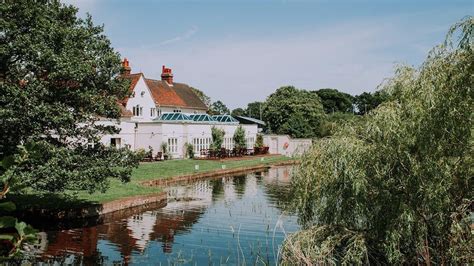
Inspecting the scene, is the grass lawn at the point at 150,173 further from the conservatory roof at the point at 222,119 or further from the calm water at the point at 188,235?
the conservatory roof at the point at 222,119

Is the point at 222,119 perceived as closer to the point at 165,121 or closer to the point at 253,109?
the point at 165,121

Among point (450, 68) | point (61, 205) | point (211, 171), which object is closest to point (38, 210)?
point (61, 205)

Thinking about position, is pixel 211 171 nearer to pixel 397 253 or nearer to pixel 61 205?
pixel 61 205

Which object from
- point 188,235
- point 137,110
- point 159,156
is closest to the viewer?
point 188,235

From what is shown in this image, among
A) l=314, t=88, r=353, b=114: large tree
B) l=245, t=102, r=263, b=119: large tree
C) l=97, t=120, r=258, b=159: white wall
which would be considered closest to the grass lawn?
l=97, t=120, r=258, b=159: white wall

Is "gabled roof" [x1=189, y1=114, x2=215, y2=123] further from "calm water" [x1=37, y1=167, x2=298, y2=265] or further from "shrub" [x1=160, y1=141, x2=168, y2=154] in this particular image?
"calm water" [x1=37, y1=167, x2=298, y2=265]

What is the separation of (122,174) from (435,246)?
1133cm

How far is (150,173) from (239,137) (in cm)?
2101

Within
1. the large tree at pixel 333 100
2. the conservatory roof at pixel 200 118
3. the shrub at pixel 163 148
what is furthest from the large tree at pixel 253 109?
the shrub at pixel 163 148

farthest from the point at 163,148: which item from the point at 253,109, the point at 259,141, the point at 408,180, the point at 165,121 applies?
the point at 253,109

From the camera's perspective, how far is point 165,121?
42.4 metres

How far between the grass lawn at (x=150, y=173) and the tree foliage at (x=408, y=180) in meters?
13.2

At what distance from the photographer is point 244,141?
51188 millimetres

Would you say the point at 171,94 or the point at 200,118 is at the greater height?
the point at 171,94
